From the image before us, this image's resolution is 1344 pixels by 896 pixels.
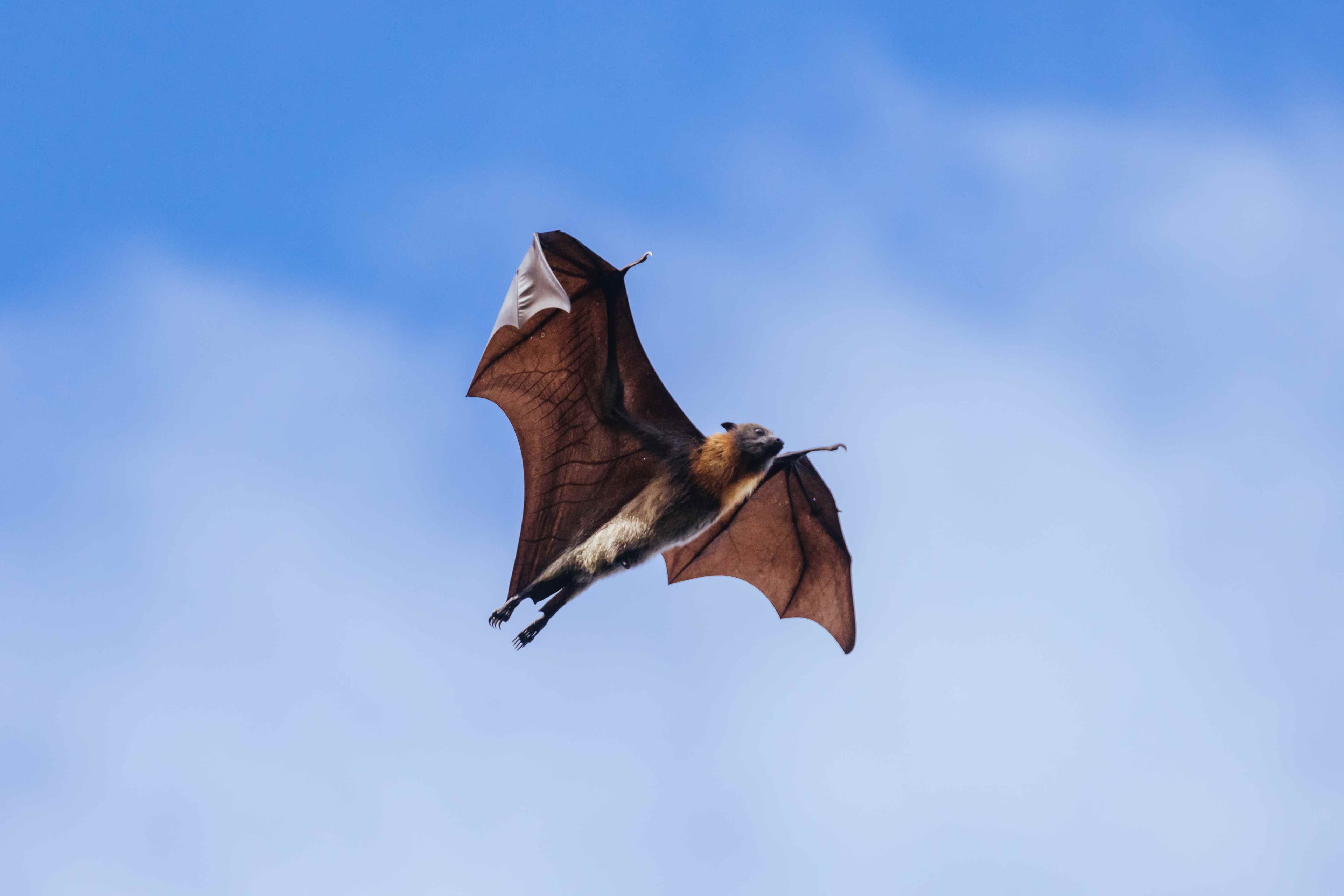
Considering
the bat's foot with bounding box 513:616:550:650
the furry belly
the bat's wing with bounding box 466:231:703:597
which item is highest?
the bat's wing with bounding box 466:231:703:597

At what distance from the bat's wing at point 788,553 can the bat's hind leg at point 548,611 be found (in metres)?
2.18

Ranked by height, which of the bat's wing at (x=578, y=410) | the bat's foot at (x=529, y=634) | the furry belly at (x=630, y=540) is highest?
the bat's wing at (x=578, y=410)

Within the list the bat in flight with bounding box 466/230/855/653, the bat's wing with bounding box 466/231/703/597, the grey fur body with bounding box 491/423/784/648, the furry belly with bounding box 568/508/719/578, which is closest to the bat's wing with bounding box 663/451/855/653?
the bat in flight with bounding box 466/230/855/653

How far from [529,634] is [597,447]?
1871mm

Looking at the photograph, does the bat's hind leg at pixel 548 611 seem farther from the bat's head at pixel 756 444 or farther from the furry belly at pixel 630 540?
the bat's head at pixel 756 444

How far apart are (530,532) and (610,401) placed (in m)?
1.35

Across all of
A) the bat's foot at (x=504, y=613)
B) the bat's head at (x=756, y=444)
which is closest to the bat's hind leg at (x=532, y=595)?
the bat's foot at (x=504, y=613)

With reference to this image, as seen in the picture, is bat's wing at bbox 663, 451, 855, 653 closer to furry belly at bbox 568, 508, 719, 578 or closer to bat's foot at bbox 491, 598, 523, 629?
furry belly at bbox 568, 508, 719, 578

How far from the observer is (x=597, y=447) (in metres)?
10.3

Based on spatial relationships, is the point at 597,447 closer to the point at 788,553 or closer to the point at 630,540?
the point at 630,540

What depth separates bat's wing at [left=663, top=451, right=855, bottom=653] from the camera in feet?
37.6

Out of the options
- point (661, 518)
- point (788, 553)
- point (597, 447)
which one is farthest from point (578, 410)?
point (788, 553)

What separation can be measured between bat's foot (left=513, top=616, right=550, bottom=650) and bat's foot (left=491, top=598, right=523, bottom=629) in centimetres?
17

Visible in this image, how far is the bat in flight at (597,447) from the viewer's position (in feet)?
32.3
